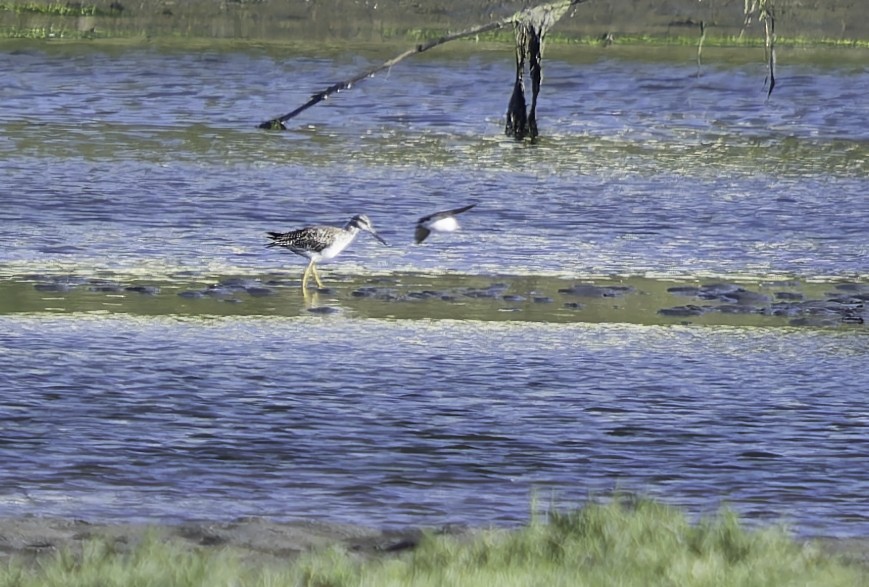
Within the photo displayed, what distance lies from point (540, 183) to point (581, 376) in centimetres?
1147

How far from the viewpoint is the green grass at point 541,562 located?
6.45 m

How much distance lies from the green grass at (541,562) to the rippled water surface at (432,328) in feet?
3.05

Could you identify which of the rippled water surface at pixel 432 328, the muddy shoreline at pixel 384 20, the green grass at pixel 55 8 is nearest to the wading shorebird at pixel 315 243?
the rippled water surface at pixel 432 328

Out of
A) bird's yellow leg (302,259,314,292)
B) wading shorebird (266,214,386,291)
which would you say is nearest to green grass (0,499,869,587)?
bird's yellow leg (302,259,314,292)

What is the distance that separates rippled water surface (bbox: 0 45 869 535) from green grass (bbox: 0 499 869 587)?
0.93 metres

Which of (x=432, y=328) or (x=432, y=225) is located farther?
(x=432, y=225)

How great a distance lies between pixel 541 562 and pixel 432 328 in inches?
240

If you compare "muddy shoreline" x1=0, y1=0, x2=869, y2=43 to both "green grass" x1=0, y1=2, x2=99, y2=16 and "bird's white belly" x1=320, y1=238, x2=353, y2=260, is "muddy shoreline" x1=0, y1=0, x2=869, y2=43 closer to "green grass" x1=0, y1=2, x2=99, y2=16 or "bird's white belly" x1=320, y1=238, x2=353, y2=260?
"green grass" x1=0, y1=2, x2=99, y2=16

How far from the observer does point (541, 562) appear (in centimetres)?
679

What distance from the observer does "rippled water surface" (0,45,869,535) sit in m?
8.85

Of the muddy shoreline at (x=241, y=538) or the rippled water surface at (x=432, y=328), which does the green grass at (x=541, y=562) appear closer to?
the muddy shoreline at (x=241, y=538)

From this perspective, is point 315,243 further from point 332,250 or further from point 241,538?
point 241,538

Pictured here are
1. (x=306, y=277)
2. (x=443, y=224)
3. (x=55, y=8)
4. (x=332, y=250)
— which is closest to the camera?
(x=306, y=277)

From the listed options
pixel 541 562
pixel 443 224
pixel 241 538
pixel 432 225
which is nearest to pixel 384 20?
pixel 443 224
